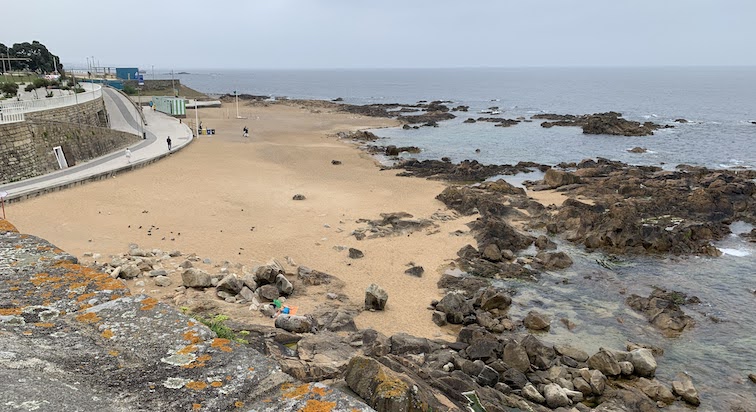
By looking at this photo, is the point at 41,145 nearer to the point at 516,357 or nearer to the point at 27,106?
the point at 27,106

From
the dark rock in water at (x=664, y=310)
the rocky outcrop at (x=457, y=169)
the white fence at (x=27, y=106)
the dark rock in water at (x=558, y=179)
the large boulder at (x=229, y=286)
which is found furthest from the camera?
the rocky outcrop at (x=457, y=169)

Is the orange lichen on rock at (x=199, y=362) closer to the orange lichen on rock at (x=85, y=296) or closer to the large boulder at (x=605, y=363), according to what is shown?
the orange lichen on rock at (x=85, y=296)

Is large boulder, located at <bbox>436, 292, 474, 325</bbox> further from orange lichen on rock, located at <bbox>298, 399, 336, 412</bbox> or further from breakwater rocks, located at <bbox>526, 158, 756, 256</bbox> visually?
orange lichen on rock, located at <bbox>298, 399, 336, 412</bbox>

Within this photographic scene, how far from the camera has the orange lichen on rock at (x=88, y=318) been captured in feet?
13.4

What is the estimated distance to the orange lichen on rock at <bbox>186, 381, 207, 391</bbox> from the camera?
10.9ft

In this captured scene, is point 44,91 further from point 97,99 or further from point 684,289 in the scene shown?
point 684,289

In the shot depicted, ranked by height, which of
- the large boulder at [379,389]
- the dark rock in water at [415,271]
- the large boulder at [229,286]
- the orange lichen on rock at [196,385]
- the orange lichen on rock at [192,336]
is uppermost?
the orange lichen on rock at [192,336]

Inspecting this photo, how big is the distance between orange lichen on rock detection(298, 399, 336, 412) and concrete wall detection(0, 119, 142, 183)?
2612 cm

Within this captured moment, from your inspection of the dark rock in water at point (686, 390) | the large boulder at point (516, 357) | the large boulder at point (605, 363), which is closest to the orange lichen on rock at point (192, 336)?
the large boulder at point (516, 357)

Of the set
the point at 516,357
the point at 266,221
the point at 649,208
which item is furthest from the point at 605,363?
the point at 649,208

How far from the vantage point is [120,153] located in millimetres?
32469

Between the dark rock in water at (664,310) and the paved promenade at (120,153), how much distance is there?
2415cm

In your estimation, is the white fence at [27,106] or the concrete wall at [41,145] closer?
the concrete wall at [41,145]

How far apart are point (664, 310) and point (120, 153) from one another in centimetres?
3135
